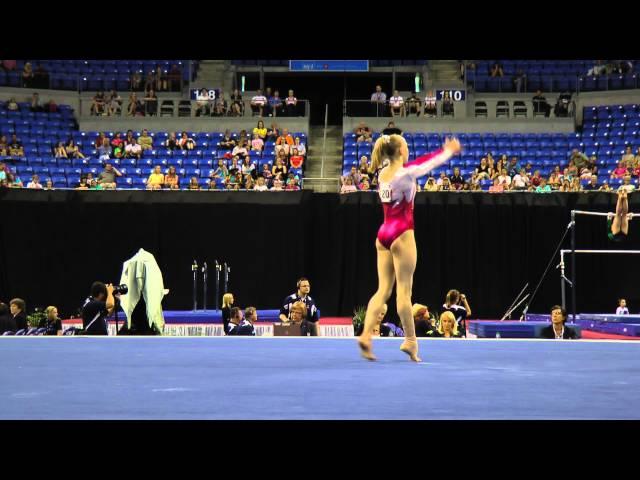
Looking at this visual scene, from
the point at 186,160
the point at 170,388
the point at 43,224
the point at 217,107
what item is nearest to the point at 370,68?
the point at 217,107

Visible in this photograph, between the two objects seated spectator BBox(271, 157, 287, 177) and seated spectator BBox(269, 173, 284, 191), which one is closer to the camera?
seated spectator BBox(269, 173, 284, 191)

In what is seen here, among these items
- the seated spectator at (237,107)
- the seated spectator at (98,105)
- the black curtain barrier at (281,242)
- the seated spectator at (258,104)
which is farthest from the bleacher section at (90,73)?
the black curtain barrier at (281,242)

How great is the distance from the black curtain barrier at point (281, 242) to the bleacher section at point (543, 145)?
2.37m

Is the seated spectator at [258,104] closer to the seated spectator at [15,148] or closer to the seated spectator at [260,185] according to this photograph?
the seated spectator at [260,185]

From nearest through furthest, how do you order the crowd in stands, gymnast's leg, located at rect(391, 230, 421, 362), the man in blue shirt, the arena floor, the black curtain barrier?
the arena floor, gymnast's leg, located at rect(391, 230, 421, 362), the man in blue shirt, the black curtain barrier, the crowd in stands

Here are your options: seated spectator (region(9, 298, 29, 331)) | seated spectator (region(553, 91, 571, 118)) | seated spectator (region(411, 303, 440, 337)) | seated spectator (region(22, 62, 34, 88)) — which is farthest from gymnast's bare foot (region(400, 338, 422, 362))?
seated spectator (region(22, 62, 34, 88))

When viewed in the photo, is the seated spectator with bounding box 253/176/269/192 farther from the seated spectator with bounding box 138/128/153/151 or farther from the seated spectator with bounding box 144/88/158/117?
the seated spectator with bounding box 144/88/158/117

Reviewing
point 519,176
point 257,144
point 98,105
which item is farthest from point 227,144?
point 519,176

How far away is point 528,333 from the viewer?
36.3 ft

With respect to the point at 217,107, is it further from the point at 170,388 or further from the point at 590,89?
the point at 170,388

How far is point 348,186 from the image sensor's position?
15.7m

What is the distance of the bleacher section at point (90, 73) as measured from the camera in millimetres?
21570

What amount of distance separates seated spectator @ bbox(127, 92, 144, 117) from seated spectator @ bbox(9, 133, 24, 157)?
307 cm

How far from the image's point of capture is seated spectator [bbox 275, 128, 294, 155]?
18141mm
